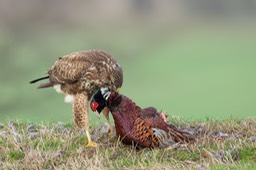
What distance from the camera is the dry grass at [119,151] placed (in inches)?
397

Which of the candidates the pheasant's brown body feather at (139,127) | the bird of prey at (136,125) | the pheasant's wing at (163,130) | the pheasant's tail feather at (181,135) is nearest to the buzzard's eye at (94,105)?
the bird of prey at (136,125)

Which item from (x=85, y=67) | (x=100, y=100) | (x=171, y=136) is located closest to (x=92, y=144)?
(x=100, y=100)

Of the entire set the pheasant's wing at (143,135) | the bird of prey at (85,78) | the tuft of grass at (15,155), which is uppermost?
the bird of prey at (85,78)

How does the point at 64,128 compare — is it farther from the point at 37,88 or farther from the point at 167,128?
the point at 167,128

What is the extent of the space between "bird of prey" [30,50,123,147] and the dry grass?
52cm

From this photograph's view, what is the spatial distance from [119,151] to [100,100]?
0.96 meters

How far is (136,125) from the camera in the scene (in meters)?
11.4

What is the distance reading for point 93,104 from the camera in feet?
38.2

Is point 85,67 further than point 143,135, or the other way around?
point 85,67

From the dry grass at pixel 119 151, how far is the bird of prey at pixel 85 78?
52 centimetres

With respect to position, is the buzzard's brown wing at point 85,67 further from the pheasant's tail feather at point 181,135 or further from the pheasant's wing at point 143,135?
the pheasant's tail feather at point 181,135

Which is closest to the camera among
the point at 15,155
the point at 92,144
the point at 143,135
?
the point at 15,155

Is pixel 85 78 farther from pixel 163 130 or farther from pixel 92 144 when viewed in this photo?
pixel 163 130

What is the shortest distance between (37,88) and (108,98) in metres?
2.00
